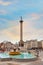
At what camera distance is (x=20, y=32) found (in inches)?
1113

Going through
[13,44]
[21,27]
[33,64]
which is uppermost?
[21,27]

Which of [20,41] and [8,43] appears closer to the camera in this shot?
[20,41]

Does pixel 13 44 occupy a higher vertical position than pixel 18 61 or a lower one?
higher

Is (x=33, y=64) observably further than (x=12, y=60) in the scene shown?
No

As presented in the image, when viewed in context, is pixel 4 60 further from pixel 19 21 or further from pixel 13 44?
pixel 13 44

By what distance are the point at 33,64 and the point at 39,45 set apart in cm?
4846

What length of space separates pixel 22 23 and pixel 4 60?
638 inches

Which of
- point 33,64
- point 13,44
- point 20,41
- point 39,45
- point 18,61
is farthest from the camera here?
point 39,45

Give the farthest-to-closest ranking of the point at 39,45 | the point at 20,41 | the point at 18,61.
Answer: the point at 39,45
the point at 20,41
the point at 18,61

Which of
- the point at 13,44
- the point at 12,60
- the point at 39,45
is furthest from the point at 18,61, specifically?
the point at 39,45

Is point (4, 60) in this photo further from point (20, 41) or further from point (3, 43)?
point (3, 43)

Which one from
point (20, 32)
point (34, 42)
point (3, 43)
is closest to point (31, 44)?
point (34, 42)

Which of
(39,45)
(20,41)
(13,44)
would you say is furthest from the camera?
(39,45)

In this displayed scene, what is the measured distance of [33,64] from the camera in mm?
10617
